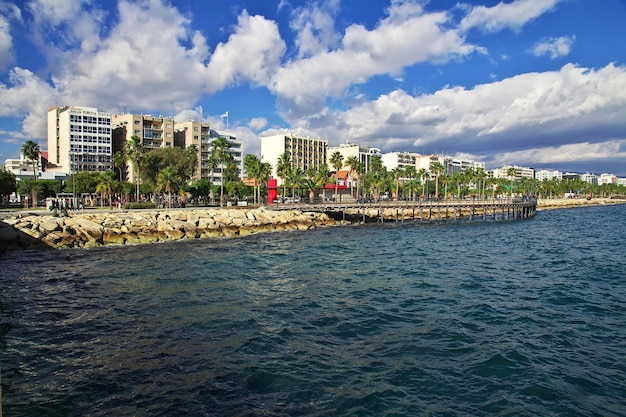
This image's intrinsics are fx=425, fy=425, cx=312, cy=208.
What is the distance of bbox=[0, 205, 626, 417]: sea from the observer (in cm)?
1025

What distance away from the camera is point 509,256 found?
3350 cm

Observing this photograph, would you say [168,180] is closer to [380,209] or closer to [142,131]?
[380,209]

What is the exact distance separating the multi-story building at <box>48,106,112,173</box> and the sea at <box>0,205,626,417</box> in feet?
263

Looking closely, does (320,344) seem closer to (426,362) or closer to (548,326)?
(426,362)

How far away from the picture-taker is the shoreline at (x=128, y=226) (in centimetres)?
3584

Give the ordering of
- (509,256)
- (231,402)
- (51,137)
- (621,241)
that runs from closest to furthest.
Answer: (231,402), (509,256), (621,241), (51,137)

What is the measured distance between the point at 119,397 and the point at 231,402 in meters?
2.73

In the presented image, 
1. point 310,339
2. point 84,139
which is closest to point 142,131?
point 84,139

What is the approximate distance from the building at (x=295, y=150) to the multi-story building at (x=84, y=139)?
59657 mm

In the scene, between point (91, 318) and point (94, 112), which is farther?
point (94, 112)

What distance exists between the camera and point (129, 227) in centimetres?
4094

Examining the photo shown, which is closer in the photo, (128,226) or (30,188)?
(128,226)

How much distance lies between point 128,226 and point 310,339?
32.3 meters

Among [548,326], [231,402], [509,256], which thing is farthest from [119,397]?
[509,256]
